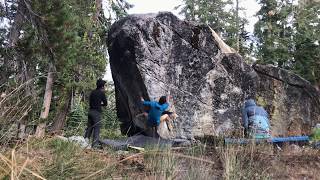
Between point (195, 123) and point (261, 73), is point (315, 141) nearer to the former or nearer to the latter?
point (195, 123)

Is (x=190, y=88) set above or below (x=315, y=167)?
above

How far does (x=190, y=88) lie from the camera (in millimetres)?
14438

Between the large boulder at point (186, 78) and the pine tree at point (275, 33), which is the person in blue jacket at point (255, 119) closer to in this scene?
the large boulder at point (186, 78)

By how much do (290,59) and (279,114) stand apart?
17142mm

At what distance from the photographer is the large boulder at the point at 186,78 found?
46.4ft

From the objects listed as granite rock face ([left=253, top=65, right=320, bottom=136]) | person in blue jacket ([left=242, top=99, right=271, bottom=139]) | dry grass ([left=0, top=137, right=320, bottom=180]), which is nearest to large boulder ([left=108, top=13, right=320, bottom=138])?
granite rock face ([left=253, top=65, right=320, bottom=136])

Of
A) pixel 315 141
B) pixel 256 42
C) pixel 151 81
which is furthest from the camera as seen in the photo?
pixel 256 42

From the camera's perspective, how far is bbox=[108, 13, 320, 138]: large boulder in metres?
14.1

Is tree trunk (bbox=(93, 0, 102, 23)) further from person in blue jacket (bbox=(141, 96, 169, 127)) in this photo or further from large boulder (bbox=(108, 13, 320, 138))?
person in blue jacket (bbox=(141, 96, 169, 127))

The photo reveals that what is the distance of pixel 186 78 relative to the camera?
14.5 m

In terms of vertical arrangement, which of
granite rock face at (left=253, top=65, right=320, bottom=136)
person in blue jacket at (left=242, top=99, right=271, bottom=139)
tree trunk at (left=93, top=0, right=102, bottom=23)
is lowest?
person in blue jacket at (left=242, top=99, right=271, bottom=139)

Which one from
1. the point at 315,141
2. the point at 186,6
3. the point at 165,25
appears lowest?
the point at 315,141

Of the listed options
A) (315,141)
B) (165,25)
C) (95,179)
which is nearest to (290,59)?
(165,25)

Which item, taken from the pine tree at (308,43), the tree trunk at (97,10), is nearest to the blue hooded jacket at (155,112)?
the tree trunk at (97,10)
